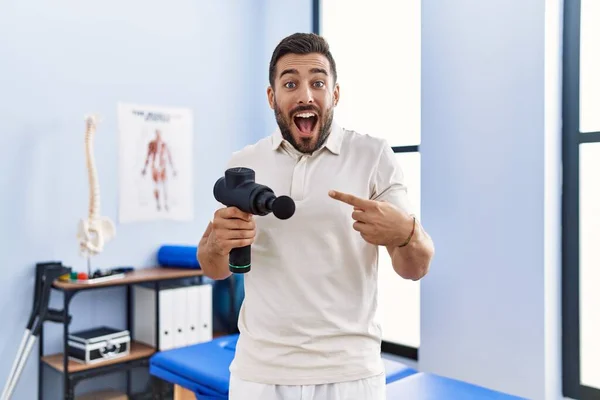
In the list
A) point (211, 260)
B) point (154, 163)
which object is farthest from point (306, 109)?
point (154, 163)

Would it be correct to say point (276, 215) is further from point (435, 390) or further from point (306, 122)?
point (435, 390)

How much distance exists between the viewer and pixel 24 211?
2.55m

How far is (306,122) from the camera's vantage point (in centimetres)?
112

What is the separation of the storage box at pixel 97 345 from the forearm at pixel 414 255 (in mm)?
1906

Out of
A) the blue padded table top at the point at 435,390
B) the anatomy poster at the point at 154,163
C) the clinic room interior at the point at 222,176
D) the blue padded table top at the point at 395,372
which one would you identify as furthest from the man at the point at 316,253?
the anatomy poster at the point at 154,163

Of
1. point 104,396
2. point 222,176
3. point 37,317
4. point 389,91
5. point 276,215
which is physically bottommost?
point 104,396

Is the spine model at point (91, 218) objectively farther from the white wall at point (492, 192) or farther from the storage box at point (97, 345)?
the white wall at point (492, 192)

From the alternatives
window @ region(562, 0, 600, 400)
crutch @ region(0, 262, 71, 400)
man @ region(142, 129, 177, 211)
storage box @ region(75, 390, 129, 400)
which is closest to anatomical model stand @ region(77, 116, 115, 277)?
crutch @ region(0, 262, 71, 400)

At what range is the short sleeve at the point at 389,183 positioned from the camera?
1054 millimetres

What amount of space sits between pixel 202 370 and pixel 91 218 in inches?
39.9

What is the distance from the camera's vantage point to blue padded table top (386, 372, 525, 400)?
1771 millimetres

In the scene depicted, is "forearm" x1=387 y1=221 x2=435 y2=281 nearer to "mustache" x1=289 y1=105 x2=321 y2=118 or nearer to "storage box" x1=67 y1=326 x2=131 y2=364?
"mustache" x1=289 y1=105 x2=321 y2=118
